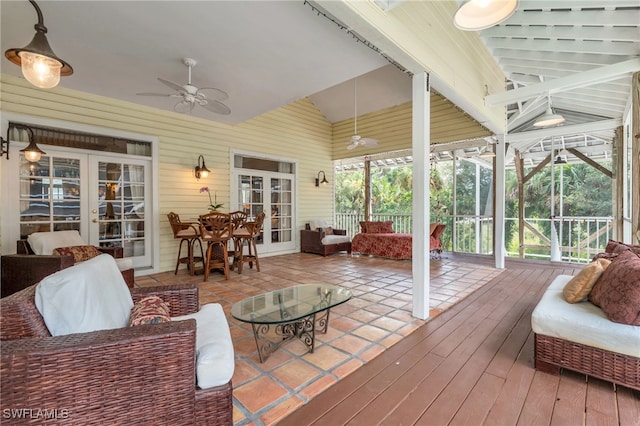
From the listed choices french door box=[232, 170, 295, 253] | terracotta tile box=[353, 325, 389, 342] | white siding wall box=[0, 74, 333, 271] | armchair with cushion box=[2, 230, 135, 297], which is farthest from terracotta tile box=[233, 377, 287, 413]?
french door box=[232, 170, 295, 253]

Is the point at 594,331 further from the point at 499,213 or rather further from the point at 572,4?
the point at 499,213

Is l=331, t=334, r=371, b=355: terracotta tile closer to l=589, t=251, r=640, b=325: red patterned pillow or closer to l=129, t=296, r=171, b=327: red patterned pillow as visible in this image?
l=129, t=296, r=171, b=327: red patterned pillow

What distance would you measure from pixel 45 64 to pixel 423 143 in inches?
127

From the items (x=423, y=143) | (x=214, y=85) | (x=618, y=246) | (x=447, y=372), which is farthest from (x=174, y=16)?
(x=618, y=246)

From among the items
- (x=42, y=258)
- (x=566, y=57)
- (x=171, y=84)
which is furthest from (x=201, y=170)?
(x=566, y=57)

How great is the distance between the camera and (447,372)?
201 cm

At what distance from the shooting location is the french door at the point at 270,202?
634 centimetres

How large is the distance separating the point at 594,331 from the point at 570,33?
13.2ft

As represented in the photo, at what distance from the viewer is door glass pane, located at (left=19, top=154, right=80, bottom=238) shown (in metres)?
3.89

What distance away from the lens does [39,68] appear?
77.7 inches

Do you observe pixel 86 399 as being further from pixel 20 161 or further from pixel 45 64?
pixel 20 161

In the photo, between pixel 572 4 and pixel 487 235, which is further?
pixel 487 235

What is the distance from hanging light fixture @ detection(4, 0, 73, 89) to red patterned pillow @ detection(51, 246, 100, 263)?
2048mm

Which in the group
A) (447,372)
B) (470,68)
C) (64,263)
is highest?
(470,68)
